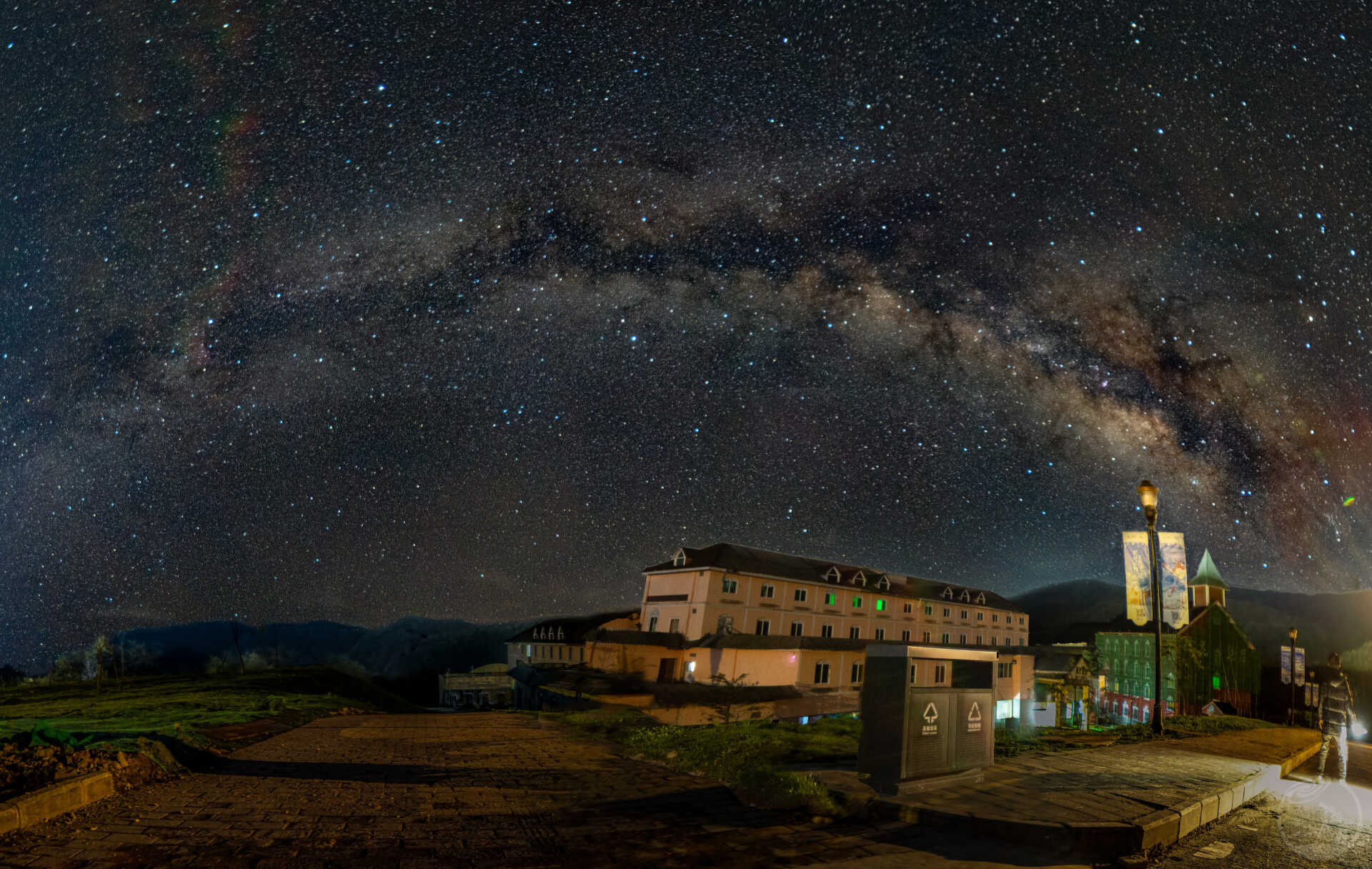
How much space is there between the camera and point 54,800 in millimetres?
7395

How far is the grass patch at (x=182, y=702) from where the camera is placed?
61.2ft

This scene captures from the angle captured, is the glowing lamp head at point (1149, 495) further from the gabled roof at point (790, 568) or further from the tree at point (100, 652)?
the tree at point (100, 652)

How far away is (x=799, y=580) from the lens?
52594 mm

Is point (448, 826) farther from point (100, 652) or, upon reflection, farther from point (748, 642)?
point (100, 652)

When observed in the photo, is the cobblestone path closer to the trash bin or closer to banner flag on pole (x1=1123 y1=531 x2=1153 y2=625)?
the trash bin

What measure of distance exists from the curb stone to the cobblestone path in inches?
5.0

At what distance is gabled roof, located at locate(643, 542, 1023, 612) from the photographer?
4984 cm

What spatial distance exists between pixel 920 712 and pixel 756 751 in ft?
10.6

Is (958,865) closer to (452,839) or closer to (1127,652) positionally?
(452,839)

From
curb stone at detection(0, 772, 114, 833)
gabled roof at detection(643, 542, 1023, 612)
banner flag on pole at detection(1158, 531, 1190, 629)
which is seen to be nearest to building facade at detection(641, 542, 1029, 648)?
gabled roof at detection(643, 542, 1023, 612)

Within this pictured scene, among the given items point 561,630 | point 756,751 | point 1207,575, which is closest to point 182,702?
point 756,751

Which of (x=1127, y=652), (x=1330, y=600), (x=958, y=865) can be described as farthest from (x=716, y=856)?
(x=1330, y=600)

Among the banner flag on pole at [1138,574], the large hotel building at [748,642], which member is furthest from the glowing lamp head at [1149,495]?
the large hotel building at [748,642]

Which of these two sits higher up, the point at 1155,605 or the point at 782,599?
the point at 1155,605
